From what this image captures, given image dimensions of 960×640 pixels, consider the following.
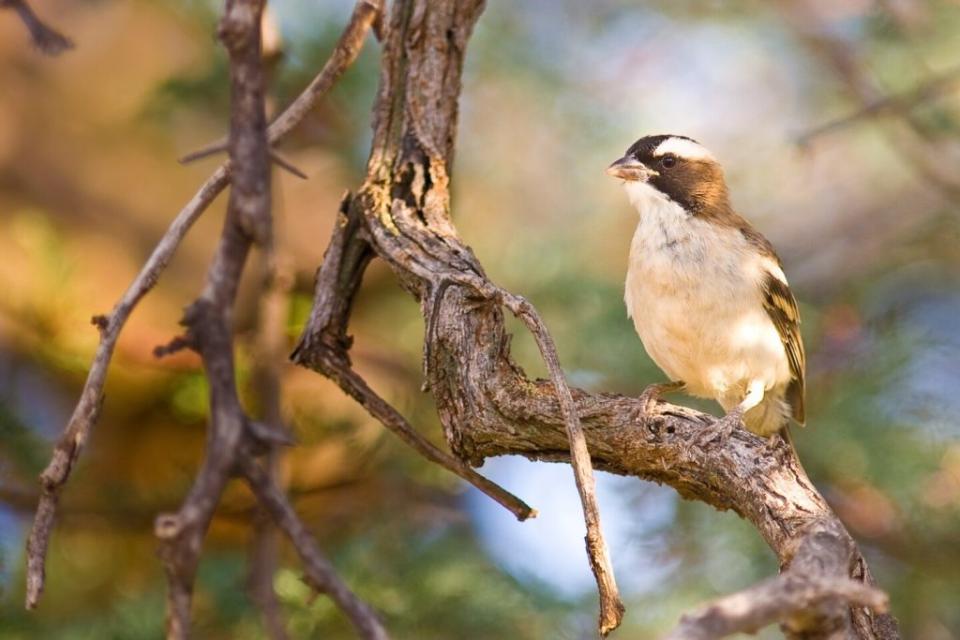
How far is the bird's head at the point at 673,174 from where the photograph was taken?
4.18m

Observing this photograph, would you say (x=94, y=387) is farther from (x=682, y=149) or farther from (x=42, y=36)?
(x=682, y=149)

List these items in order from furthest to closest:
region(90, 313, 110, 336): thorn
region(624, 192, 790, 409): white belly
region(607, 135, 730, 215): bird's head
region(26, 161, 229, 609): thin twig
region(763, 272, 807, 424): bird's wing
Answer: region(607, 135, 730, 215): bird's head < region(763, 272, 807, 424): bird's wing < region(624, 192, 790, 409): white belly < region(90, 313, 110, 336): thorn < region(26, 161, 229, 609): thin twig

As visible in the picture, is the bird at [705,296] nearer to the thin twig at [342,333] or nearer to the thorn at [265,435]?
the thin twig at [342,333]

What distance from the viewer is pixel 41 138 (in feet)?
22.1

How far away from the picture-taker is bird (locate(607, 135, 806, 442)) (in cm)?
381

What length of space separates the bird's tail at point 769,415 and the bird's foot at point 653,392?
0.41m

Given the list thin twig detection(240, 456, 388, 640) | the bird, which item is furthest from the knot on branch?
the bird

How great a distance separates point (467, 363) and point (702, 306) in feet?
4.32

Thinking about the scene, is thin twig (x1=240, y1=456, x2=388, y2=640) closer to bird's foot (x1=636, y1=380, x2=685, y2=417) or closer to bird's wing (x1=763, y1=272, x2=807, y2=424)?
bird's foot (x1=636, y1=380, x2=685, y2=417)

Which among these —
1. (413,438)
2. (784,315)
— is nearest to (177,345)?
(413,438)

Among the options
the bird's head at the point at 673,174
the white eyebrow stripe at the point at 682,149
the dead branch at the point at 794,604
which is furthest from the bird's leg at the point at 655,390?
the white eyebrow stripe at the point at 682,149

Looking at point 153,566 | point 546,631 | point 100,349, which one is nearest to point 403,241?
point 100,349

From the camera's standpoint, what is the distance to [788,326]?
13.5 feet

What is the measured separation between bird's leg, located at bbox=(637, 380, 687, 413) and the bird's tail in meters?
0.41
